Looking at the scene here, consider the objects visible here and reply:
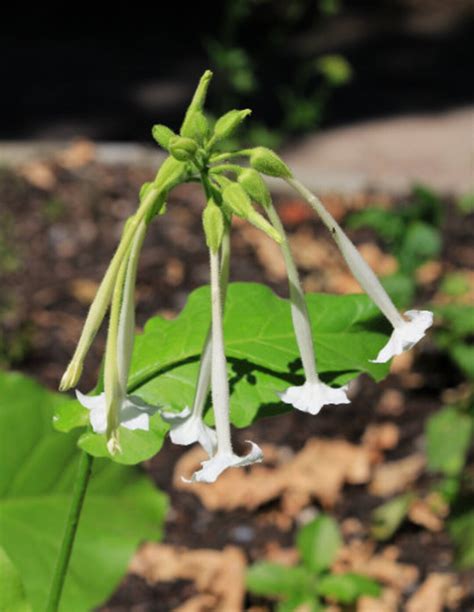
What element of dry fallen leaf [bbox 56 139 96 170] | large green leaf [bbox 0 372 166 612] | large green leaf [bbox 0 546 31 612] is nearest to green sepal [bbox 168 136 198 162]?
large green leaf [bbox 0 546 31 612]

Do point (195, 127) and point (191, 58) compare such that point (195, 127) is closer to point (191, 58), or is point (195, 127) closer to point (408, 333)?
point (408, 333)

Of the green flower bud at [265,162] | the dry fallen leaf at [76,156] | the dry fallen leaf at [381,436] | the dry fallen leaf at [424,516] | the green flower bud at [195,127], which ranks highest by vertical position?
the dry fallen leaf at [76,156]

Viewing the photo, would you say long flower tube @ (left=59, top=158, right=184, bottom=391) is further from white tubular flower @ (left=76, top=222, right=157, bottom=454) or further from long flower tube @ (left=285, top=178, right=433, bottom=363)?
long flower tube @ (left=285, top=178, right=433, bottom=363)

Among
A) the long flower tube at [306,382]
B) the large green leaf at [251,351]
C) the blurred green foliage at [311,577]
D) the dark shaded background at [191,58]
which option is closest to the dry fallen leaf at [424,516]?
the blurred green foliage at [311,577]

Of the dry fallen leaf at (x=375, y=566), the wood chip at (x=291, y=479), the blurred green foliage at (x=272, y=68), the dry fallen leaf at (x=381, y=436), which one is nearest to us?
the dry fallen leaf at (x=375, y=566)

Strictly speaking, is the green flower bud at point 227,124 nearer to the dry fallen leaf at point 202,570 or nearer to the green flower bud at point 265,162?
the green flower bud at point 265,162

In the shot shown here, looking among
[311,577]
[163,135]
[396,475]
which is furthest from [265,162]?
[396,475]
